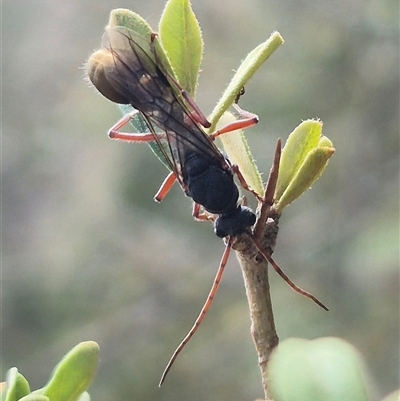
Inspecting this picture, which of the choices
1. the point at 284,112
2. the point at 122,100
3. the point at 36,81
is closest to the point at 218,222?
the point at 122,100

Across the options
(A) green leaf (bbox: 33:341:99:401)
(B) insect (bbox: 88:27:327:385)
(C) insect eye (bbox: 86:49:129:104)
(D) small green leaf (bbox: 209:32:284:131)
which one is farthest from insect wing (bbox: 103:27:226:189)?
(A) green leaf (bbox: 33:341:99:401)

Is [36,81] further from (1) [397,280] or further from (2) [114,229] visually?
(1) [397,280]

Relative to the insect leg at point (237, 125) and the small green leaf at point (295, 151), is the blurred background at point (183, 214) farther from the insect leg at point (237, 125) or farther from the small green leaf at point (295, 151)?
the small green leaf at point (295, 151)

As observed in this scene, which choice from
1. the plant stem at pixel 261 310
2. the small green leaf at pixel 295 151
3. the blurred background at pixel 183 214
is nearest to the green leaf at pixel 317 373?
the plant stem at pixel 261 310

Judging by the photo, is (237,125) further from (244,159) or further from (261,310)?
(261,310)

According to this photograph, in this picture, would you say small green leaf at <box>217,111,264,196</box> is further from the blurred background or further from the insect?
the blurred background
